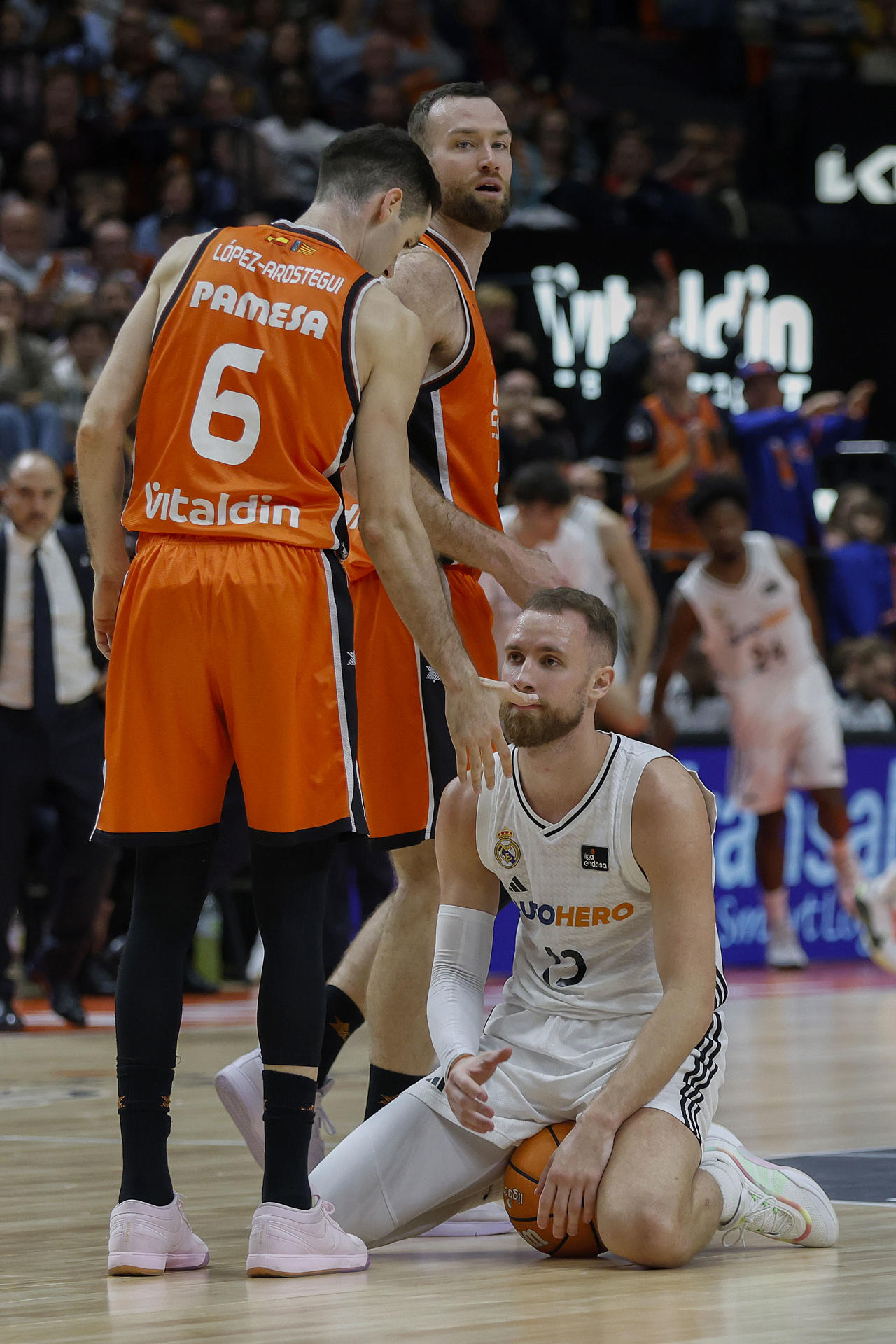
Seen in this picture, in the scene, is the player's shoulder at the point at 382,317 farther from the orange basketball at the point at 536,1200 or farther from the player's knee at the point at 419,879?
the orange basketball at the point at 536,1200

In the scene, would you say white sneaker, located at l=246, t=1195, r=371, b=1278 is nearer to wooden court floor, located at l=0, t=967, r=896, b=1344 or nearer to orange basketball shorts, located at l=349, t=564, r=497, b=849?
wooden court floor, located at l=0, t=967, r=896, b=1344

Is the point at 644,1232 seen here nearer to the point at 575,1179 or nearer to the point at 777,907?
the point at 575,1179

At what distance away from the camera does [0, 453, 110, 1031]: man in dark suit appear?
28.5 feet

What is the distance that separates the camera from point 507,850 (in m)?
4.12

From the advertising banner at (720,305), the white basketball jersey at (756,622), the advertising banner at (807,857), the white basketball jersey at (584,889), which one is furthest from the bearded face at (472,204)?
the advertising banner at (720,305)

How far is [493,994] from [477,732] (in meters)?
5.96

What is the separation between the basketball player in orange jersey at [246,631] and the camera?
372cm

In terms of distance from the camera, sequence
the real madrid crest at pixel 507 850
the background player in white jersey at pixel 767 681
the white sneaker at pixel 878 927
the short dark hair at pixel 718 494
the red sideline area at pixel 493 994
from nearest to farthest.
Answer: the real madrid crest at pixel 507 850
the red sideline area at pixel 493 994
the white sneaker at pixel 878 927
the short dark hair at pixel 718 494
the background player in white jersey at pixel 767 681

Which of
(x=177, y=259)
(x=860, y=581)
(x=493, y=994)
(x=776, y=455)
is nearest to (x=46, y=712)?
(x=493, y=994)

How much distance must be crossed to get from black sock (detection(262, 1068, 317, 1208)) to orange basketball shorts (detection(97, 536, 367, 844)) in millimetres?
443

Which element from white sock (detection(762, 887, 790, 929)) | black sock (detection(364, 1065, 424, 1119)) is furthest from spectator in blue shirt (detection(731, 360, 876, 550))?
black sock (detection(364, 1065, 424, 1119))

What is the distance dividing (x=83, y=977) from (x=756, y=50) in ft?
36.7

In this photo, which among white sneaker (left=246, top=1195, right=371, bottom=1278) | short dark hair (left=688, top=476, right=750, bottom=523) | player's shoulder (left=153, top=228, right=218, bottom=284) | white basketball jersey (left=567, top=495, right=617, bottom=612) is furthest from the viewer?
short dark hair (left=688, top=476, right=750, bottom=523)

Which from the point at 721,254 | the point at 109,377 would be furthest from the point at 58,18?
the point at 109,377
